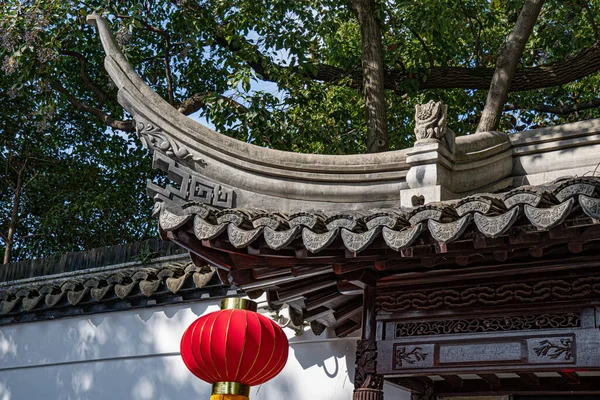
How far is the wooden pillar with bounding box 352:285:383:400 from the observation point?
3.87 m

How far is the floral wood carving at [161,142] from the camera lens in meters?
4.29

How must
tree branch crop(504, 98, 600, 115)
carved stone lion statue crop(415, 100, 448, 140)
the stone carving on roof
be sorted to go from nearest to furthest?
carved stone lion statue crop(415, 100, 448, 140) → the stone carving on roof → tree branch crop(504, 98, 600, 115)

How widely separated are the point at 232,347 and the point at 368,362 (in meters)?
0.86

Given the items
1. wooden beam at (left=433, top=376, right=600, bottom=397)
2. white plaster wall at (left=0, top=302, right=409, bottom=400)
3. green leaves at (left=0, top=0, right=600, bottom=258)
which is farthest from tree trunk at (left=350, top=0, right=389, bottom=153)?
wooden beam at (left=433, top=376, right=600, bottom=397)

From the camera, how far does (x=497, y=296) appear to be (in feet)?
12.2

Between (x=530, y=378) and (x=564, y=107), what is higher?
(x=564, y=107)

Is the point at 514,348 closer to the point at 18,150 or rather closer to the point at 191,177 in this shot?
the point at 191,177

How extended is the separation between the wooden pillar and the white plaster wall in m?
1.35

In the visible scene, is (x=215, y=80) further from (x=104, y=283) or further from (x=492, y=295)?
(x=492, y=295)

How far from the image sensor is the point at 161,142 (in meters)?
4.32

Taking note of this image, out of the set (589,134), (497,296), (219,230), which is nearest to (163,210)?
(219,230)

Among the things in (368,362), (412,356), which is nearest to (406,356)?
(412,356)

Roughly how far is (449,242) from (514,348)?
785 mm

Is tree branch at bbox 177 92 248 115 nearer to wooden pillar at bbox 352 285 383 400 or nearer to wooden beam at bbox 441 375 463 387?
wooden beam at bbox 441 375 463 387
